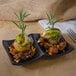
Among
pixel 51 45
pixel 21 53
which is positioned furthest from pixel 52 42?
pixel 21 53

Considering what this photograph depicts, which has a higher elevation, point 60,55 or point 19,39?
point 19,39

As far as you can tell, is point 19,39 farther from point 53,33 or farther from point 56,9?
point 56,9

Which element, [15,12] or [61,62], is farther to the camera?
[15,12]

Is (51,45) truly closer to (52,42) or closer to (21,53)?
(52,42)

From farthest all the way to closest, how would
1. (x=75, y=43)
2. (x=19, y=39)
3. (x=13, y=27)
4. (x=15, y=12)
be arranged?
(x=15, y=12) → (x=13, y=27) → (x=75, y=43) → (x=19, y=39)

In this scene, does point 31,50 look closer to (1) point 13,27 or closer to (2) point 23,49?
(2) point 23,49

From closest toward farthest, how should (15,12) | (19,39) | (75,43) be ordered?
(19,39) → (75,43) → (15,12)

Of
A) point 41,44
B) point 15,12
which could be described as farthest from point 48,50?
point 15,12

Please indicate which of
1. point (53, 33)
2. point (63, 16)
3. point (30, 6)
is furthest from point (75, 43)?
point (30, 6)

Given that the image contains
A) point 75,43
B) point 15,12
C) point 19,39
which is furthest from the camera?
point 15,12
